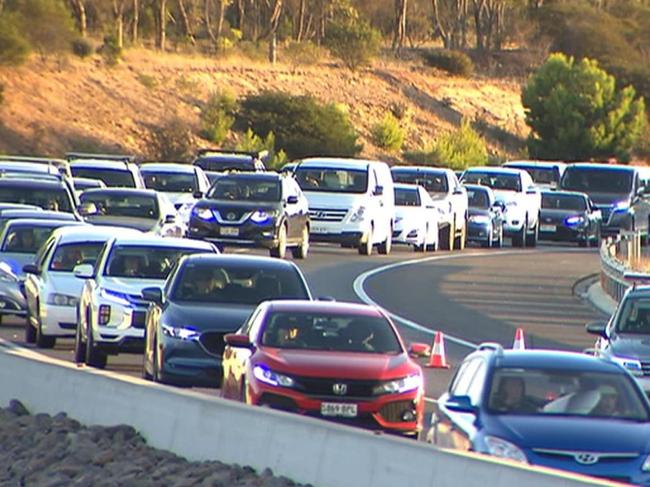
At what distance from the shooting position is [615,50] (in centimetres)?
12231

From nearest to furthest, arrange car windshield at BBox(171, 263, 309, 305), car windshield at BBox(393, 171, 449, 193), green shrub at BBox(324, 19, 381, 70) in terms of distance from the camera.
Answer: car windshield at BBox(171, 263, 309, 305) < car windshield at BBox(393, 171, 449, 193) < green shrub at BBox(324, 19, 381, 70)

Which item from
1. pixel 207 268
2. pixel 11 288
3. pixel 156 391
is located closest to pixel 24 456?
pixel 156 391

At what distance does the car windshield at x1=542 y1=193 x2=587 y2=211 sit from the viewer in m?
54.7

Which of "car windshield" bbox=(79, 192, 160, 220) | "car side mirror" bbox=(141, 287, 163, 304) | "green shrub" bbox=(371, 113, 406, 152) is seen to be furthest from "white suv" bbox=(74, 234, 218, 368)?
"green shrub" bbox=(371, 113, 406, 152)

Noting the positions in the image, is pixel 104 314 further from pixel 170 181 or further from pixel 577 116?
pixel 577 116

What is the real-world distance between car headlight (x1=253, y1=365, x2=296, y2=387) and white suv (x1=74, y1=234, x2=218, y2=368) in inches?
221

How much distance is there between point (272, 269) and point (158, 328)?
6.10ft

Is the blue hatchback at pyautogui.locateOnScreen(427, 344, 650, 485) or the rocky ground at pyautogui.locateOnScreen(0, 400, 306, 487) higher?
the blue hatchback at pyautogui.locateOnScreen(427, 344, 650, 485)

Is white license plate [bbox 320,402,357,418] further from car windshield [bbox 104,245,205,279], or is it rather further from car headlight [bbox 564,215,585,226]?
car headlight [bbox 564,215,585,226]

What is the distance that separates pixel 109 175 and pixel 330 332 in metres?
26.0

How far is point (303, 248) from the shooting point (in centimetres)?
4112

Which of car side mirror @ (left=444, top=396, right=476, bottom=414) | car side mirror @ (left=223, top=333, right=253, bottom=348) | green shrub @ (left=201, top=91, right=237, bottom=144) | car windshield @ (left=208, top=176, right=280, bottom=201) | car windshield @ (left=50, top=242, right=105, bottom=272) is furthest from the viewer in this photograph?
green shrub @ (left=201, top=91, right=237, bottom=144)

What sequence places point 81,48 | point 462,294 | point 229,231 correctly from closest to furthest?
1. point 462,294
2. point 229,231
3. point 81,48

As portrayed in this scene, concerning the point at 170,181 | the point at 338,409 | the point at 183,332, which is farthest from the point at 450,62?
the point at 338,409
